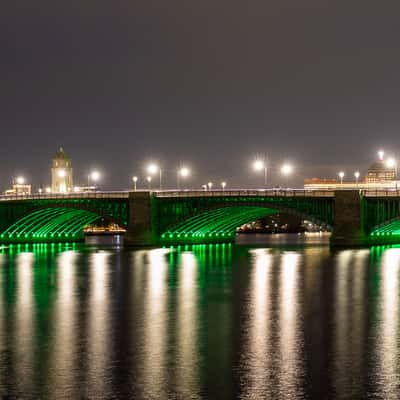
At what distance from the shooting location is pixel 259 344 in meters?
35.8

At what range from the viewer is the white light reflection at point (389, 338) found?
29323 mm

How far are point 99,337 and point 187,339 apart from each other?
3.55 m

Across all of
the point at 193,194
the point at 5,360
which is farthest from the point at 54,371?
the point at 193,194

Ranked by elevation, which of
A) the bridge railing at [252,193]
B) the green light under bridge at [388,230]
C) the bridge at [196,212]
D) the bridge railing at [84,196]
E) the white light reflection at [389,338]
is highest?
the bridge railing at [84,196]

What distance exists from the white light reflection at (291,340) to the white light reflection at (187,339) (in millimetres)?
2855

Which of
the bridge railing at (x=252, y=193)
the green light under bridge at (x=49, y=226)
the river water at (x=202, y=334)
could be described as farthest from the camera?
the green light under bridge at (x=49, y=226)

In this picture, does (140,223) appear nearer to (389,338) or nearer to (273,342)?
(389,338)

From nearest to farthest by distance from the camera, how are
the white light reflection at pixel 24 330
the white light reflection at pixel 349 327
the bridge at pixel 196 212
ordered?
the white light reflection at pixel 349 327 < the white light reflection at pixel 24 330 < the bridge at pixel 196 212

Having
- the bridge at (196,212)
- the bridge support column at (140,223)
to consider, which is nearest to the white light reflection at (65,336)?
the bridge at (196,212)

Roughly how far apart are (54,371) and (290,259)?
58.4 meters

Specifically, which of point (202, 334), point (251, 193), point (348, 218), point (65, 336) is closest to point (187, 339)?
point (202, 334)

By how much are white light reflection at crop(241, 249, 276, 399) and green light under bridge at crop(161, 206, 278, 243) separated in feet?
173

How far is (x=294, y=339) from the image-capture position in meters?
36.9

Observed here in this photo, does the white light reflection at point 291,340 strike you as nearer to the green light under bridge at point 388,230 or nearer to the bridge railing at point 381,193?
the bridge railing at point 381,193
